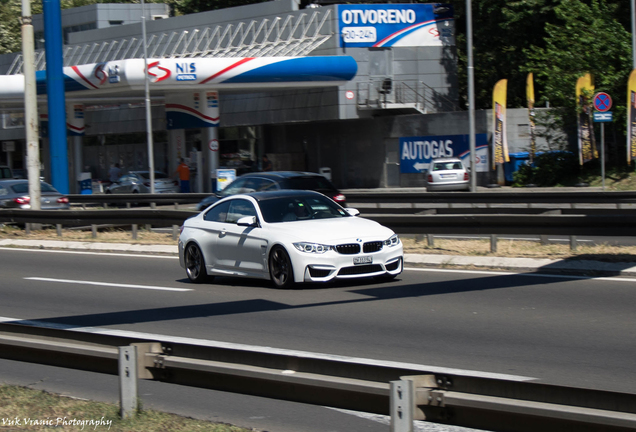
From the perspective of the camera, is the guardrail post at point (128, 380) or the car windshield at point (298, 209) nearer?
the guardrail post at point (128, 380)

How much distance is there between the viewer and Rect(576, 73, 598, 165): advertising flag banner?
3469 cm

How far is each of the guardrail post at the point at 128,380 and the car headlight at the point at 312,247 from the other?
20.1ft

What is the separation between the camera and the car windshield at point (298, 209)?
40.7 feet

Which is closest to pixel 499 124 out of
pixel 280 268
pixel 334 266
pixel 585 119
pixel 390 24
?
pixel 585 119

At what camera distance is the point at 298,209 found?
12562 millimetres

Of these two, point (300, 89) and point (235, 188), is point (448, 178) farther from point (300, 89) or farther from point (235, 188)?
point (235, 188)

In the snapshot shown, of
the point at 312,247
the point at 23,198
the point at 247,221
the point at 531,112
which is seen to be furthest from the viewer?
the point at 531,112

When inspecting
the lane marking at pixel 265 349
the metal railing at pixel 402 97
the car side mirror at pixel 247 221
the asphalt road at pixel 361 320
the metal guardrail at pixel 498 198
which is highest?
the metal railing at pixel 402 97

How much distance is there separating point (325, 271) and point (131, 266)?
571cm

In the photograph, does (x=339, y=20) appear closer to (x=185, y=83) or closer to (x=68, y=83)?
(x=185, y=83)

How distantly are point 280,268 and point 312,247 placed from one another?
0.75 meters

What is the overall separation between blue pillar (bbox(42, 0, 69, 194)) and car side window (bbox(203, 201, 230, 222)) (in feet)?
65.3

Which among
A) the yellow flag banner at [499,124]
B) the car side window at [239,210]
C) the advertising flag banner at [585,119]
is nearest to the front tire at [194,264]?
the car side window at [239,210]

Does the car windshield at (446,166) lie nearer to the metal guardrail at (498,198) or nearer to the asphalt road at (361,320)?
the metal guardrail at (498,198)
